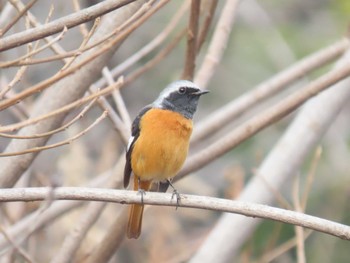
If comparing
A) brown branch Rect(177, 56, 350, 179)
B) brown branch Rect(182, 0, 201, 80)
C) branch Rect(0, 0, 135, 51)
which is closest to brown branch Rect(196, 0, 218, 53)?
brown branch Rect(182, 0, 201, 80)

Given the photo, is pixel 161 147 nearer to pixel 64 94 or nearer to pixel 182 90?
pixel 182 90

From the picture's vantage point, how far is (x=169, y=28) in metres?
4.16

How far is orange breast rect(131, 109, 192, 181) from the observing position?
399cm

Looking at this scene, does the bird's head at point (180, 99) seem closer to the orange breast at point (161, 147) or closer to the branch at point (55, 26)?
the orange breast at point (161, 147)

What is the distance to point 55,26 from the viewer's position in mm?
2432

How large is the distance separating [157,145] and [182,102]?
0.35 metres

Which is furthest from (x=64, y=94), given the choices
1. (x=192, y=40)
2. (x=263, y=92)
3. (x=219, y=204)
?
(x=263, y=92)

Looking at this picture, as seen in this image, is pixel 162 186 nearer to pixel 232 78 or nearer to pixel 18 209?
pixel 18 209

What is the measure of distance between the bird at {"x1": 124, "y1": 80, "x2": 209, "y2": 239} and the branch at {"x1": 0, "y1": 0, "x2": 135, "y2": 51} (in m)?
1.59

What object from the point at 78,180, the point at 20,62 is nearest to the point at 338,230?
the point at 20,62

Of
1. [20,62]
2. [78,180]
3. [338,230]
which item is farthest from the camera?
[78,180]

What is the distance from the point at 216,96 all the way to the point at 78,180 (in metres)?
3.10

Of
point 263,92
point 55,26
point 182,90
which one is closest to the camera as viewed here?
point 55,26

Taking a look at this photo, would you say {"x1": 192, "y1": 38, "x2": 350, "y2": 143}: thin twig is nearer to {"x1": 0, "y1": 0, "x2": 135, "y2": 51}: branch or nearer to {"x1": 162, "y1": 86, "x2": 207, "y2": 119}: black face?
{"x1": 162, "y1": 86, "x2": 207, "y2": 119}: black face
